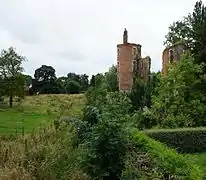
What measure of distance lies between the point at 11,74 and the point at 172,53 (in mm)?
28797

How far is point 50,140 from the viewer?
36.1ft

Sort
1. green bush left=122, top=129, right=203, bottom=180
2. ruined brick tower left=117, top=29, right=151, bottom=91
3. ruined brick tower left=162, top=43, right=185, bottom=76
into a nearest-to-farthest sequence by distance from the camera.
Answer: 1. green bush left=122, top=129, right=203, bottom=180
2. ruined brick tower left=162, top=43, right=185, bottom=76
3. ruined brick tower left=117, top=29, right=151, bottom=91

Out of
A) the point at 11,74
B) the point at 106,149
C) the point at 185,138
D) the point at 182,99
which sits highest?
the point at 11,74

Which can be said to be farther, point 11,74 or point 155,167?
point 11,74

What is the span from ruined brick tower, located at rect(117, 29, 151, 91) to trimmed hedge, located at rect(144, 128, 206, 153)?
3629cm

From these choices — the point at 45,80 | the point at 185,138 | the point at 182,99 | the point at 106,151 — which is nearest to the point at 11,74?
the point at 45,80

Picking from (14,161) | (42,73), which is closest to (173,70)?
(14,161)

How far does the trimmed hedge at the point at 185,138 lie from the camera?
23312mm

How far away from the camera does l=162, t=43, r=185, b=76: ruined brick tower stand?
4097 centimetres

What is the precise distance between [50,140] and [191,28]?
30.6 meters

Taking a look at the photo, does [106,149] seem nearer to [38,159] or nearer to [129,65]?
[38,159]

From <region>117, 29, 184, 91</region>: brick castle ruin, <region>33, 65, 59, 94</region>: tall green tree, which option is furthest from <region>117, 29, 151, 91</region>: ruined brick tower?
<region>33, 65, 59, 94</region>: tall green tree

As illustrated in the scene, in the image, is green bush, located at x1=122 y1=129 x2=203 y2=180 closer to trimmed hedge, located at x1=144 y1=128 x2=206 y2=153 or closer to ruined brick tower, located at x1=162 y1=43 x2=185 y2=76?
trimmed hedge, located at x1=144 y1=128 x2=206 y2=153

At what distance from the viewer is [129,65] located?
6144 centimetres
